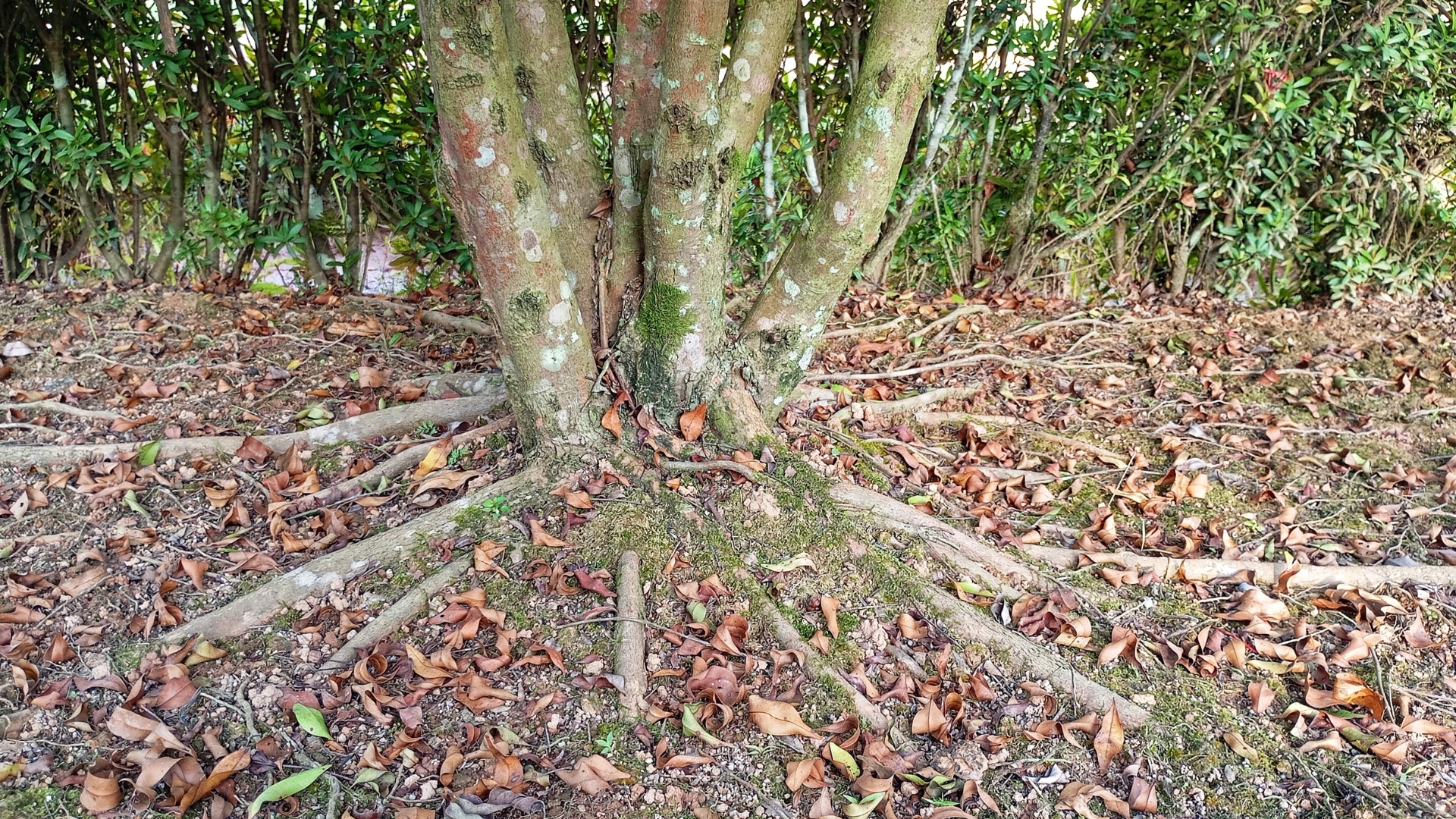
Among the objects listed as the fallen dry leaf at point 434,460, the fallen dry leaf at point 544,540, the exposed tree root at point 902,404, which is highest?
the exposed tree root at point 902,404

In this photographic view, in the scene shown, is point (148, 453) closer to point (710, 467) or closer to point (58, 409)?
point (58, 409)

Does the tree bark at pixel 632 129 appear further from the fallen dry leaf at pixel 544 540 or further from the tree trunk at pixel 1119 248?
the tree trunk at pixel 1119 248

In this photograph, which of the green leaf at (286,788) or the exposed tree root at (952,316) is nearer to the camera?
the green leaf at (286,788)

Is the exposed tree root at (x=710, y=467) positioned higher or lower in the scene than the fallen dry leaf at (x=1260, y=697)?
higher

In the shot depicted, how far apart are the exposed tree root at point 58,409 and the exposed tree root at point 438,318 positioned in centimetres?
138

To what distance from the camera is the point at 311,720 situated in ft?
7.39

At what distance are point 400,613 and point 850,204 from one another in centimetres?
185

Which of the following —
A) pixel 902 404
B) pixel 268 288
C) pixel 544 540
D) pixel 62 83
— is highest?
pixel 62 83

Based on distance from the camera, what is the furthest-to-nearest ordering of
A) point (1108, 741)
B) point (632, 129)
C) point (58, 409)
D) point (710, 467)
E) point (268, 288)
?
point (268, 288)
point (58, 409)
point (710, 467)
point (632, 129)
point (1108, 741)

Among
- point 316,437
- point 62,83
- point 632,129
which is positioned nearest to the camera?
point 632,129

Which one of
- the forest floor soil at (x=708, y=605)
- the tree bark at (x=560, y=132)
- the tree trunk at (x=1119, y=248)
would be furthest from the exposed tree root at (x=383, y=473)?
the tree trunk at (x=1119, y=248)

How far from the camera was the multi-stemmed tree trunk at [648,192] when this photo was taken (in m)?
2.53

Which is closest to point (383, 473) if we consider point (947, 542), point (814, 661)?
point (814, 661)

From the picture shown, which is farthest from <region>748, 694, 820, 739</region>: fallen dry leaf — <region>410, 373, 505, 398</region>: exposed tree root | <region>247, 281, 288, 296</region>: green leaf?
<region>247, 281, 288, 296</region>: green leaf
